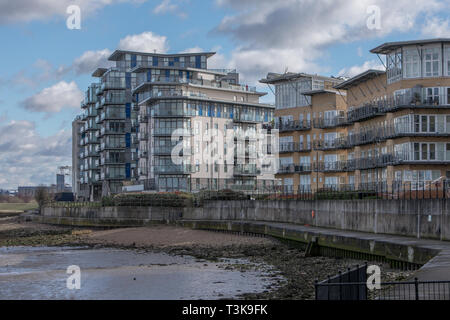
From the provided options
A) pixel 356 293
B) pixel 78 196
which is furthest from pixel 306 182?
pixel 78 196

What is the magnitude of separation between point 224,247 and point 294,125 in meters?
41.1

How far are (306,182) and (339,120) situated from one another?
1025 cm

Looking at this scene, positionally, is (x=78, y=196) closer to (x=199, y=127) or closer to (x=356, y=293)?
(x=199, y=127)

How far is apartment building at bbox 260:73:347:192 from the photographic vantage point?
81.7 metres

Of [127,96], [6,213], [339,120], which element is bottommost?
[6,213]

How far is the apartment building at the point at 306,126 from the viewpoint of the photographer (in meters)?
81.7

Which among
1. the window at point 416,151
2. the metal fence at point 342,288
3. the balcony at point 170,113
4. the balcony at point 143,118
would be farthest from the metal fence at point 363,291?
the balcony at point 143,118

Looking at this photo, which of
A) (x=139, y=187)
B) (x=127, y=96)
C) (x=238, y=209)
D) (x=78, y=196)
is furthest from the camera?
(x=78, y=196)

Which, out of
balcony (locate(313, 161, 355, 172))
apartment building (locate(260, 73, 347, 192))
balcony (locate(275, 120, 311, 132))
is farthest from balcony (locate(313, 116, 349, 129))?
balcony (locate(313, 161, 355, 172))

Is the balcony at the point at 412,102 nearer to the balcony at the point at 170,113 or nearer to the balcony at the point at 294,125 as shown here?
the balcony at the point at 294,125

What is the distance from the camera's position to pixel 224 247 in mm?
48688

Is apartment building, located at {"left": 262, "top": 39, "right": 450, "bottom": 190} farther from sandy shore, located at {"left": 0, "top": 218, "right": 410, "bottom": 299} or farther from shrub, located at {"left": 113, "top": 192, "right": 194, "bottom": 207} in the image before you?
shrub, located at {"left": 113, "top": 192, "right": 194, "bottom": 207}

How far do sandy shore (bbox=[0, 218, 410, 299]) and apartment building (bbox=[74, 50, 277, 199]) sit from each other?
31.6 metres

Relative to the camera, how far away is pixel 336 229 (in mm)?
45500
